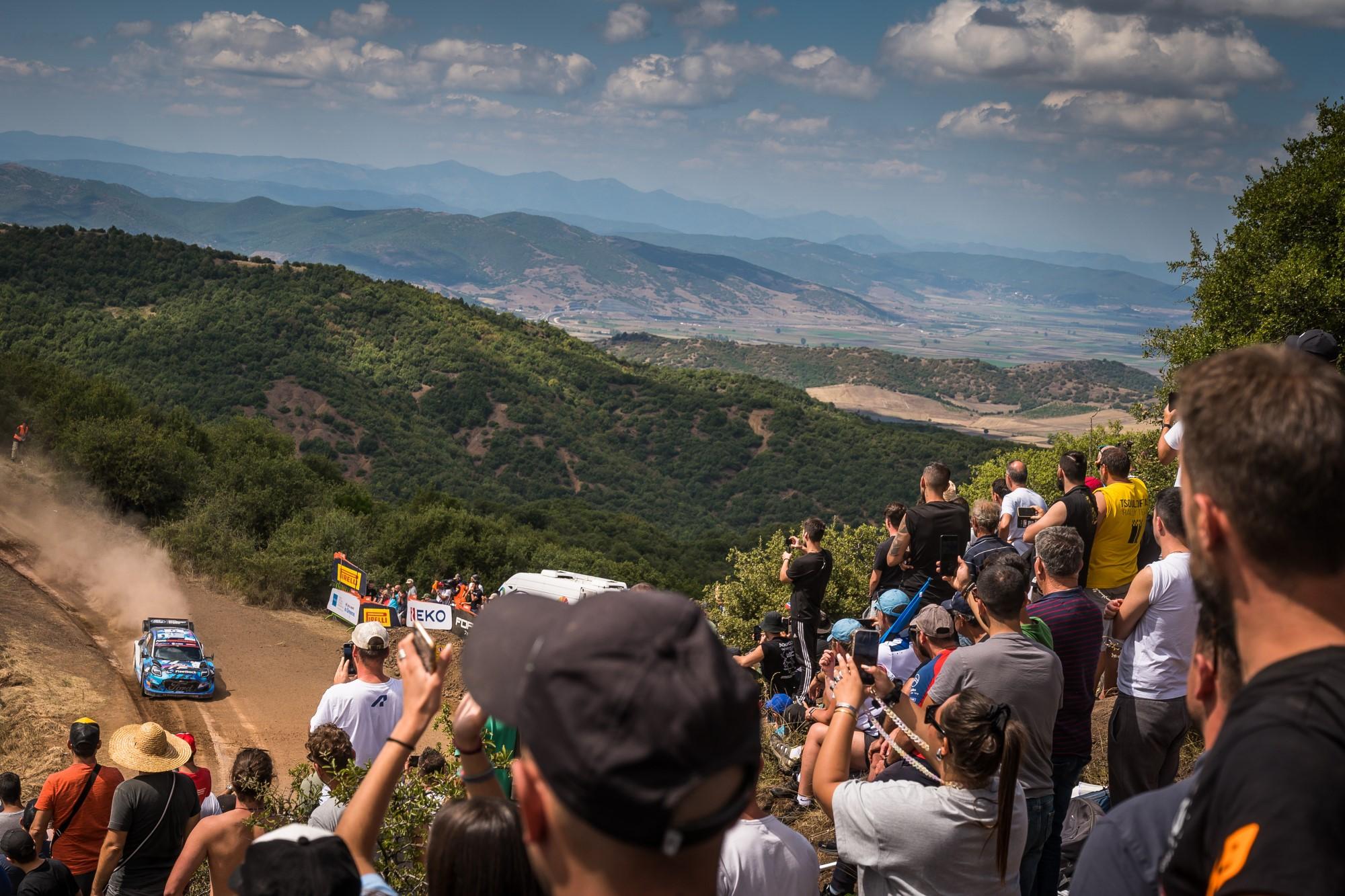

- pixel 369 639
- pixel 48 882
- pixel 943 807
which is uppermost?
pixel 943 807

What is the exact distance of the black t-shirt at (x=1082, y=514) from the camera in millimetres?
7871

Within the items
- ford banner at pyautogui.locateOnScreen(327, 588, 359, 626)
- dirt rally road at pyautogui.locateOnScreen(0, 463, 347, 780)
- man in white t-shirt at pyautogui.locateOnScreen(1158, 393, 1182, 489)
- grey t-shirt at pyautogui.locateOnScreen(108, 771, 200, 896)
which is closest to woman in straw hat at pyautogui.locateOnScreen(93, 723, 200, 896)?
grey t-shirt at pyautogui.locateOnScreen(108, 771, 200, 896)

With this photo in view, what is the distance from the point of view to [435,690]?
2914 mm

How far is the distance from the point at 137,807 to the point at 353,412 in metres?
89.5

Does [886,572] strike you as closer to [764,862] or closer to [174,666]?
[764,862]

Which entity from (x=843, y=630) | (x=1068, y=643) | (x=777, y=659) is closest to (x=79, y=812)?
(x=843, y=630)

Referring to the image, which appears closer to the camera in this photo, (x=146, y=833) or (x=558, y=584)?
(x=146, y=833)

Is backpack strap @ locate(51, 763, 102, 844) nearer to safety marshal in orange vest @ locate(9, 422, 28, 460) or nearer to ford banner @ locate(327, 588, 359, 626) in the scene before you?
ford banner @ locate(327, 588, 359, 626)

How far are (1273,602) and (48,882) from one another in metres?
7.48

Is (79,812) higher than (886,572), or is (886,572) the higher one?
(886,572)

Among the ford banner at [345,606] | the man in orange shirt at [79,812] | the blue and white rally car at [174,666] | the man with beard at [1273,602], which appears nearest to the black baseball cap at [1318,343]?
the man with beard at [1273,602]

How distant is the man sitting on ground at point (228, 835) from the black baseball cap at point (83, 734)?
1880 millimetres

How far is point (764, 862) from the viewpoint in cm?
398

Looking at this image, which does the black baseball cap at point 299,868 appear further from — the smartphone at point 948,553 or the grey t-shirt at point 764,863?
the smartphone at point 948,553
